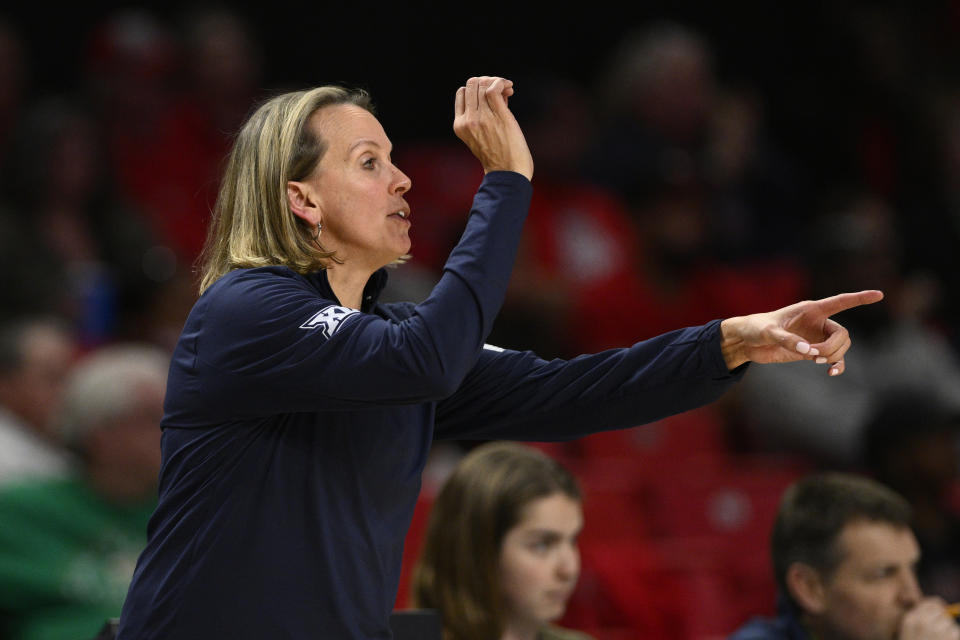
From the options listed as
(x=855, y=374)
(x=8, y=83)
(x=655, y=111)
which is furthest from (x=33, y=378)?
(x=655, y=111)

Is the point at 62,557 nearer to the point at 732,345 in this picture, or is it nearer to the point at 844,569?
the point at 844,569

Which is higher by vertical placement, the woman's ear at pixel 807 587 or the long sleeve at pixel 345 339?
the long sleeve at pixel 345 339

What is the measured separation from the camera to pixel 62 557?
13.6ft

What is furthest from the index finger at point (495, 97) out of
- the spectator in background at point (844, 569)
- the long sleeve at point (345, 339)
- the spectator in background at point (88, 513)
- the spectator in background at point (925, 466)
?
the spectator in background at point (925, 466)

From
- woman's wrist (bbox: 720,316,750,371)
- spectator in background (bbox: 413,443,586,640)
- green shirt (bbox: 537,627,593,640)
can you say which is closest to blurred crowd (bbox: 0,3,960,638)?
green shirt (bbox: 537,627,593,640)

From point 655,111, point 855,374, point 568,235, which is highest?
point 655,111

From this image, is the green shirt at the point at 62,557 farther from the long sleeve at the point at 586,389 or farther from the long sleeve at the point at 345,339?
the long sleeve at the point at 345,339

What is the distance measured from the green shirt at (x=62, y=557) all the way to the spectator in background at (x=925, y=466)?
2615mm

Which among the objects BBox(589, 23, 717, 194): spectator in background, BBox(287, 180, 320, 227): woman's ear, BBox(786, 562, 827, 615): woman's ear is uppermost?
BBox(589, 23, 717, 194): spectator in background

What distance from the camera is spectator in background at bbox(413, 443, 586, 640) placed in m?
3.39

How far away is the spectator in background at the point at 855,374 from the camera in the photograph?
5.86 metres

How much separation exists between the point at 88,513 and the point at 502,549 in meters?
1.52

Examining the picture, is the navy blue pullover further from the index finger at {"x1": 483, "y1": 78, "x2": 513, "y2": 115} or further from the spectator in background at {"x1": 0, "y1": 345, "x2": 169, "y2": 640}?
the spectator in background at {"x1": 0, "y1": 345, "x2": 169, "y2": 640}

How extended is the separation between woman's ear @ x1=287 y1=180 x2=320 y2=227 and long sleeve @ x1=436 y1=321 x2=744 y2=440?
48cm
